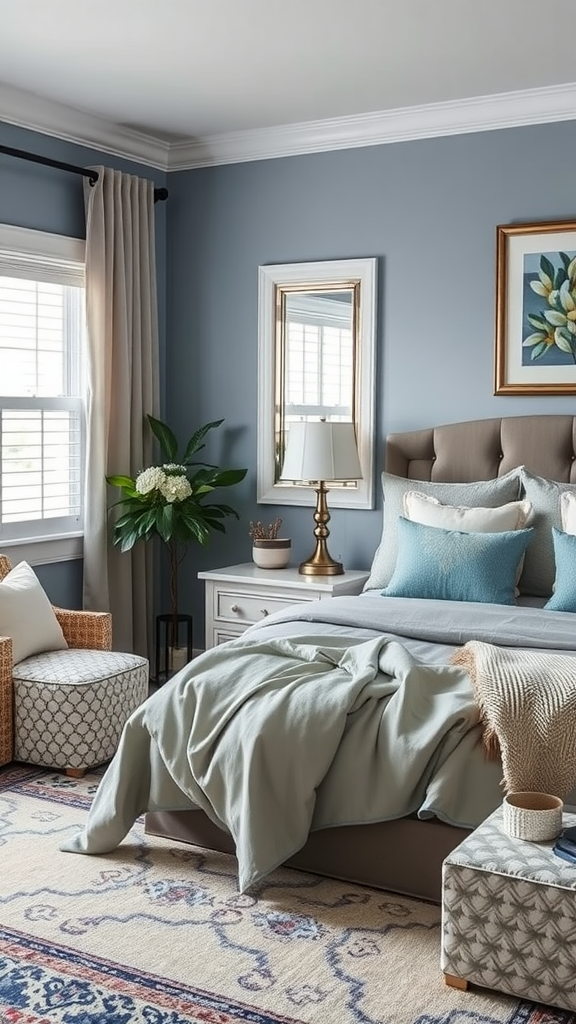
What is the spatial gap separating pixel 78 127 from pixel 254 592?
7.69 ft

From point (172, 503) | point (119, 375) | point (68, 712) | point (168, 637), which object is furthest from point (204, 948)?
point (119, 375)

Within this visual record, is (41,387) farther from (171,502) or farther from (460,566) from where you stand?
(460,566)

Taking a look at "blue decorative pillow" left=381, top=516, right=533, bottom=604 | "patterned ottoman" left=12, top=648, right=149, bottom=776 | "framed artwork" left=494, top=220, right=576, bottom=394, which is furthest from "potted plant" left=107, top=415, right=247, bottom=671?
"framed artwork" left=494, top=220, right=576, bottom=394

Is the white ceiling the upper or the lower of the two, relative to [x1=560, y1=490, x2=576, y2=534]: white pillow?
upper

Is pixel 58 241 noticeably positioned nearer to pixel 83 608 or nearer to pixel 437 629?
pixel 83 608

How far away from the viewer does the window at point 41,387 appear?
5.13 m

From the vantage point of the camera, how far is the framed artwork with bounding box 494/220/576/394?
16.2 feet

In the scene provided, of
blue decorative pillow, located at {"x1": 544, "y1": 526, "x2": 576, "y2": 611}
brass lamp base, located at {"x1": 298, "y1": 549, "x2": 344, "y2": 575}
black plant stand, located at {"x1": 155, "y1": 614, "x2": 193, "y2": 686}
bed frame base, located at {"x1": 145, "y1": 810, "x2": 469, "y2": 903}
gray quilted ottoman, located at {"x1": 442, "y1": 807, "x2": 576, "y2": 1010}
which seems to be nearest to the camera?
gray quilted ottoman, located at {"x1": 442, "y1": 807, "x2": 576, "y2": 1010}

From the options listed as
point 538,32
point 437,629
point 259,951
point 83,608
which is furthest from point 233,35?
point 259,951

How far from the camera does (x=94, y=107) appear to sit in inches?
204

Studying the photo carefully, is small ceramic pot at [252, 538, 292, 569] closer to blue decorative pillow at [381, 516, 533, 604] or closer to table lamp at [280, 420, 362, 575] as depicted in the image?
table lamp at [280, 420, 362, 575]

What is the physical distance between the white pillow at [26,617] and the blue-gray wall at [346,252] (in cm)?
84

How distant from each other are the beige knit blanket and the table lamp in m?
2.32

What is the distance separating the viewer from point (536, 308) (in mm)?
5008
